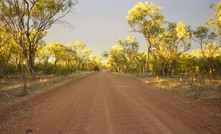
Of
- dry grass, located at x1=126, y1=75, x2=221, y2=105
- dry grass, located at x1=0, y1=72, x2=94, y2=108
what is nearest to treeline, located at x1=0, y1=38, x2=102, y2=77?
dry grass, located at x1=0, y1=72, x2=94, y2=108

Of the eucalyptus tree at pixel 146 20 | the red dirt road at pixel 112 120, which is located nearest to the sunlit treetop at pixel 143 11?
the eucalyptus tree at pixel 146 20

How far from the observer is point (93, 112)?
976cm

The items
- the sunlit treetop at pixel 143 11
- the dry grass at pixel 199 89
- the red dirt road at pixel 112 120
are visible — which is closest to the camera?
the red dirt road at pixel 112 120

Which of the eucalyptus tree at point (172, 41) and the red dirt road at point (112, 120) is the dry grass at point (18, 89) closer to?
the red dirt road at point (112, 120)

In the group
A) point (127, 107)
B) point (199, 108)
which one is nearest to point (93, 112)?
point (127, 107)

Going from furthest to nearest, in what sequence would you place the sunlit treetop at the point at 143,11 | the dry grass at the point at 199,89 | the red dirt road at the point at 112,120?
the sunlit treetop at the point at 143,11 < the dry grass at the point at 199,89 < the red dirt road at the point at 112,120

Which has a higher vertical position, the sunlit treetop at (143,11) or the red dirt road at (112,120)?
the sunlit treetop at (143,11)

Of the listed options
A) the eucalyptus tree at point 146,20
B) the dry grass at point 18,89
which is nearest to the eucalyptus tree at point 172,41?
the eucalyptus tree at point 146,20

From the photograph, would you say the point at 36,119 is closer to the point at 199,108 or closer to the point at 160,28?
the point at 199,108

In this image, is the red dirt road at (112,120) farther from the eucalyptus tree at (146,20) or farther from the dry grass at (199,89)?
the eucalyptus tree at (146,20)

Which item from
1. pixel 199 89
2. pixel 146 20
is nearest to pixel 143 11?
pixel 146 20

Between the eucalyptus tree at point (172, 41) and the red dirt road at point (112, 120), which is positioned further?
the eucalyptus tree at point (172, 41)

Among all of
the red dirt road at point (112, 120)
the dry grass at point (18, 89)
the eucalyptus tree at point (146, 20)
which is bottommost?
the red dirt road at point (112, 120)

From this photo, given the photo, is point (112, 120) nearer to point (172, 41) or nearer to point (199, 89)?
point (199, 89)
